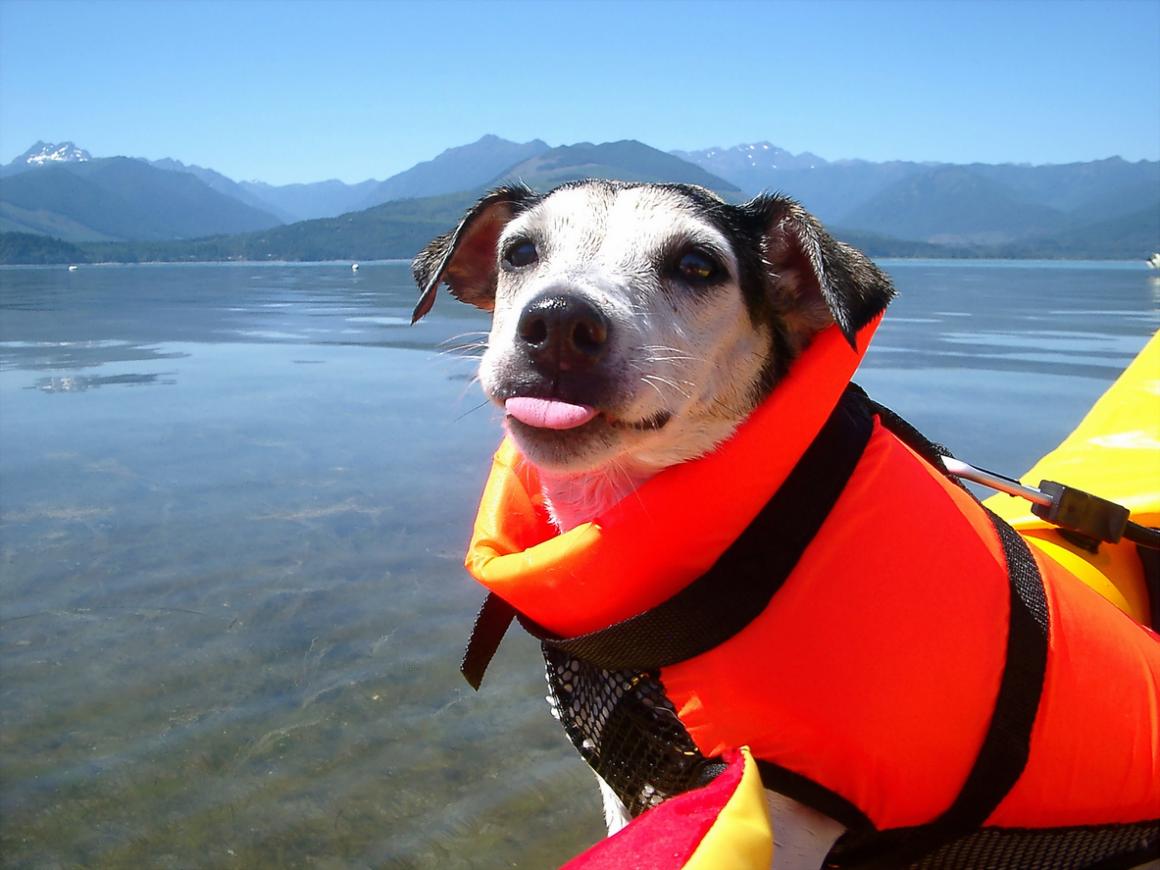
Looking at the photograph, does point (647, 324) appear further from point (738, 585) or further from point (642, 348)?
point (738, 585)

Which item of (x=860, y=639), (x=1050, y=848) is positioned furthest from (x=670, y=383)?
(x=1050, y=848)

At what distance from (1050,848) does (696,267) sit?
1.72 m

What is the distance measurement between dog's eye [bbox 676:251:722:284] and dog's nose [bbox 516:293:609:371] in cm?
45

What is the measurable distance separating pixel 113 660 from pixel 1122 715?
3925mm

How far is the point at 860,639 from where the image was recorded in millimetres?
1940

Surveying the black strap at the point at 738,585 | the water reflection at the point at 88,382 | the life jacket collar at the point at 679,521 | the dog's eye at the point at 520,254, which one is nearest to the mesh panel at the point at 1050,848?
the black strap at the point at 738,585

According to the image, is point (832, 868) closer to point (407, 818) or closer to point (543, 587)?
point (543, 587)

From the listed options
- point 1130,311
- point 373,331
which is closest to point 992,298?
point 1130,311

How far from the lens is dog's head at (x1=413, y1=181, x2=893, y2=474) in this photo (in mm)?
2123

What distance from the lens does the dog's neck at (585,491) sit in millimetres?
2361

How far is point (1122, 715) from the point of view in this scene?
2143 millimetres

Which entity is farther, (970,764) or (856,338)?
(856,338)

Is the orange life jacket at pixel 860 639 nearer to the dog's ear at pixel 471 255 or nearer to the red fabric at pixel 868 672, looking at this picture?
the red fabric at pixel 868 672

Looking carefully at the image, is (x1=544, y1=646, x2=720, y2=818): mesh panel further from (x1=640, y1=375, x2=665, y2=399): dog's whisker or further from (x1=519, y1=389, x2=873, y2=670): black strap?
(x1=640, y1=375, x2=665, y2=399): dog's whisker
